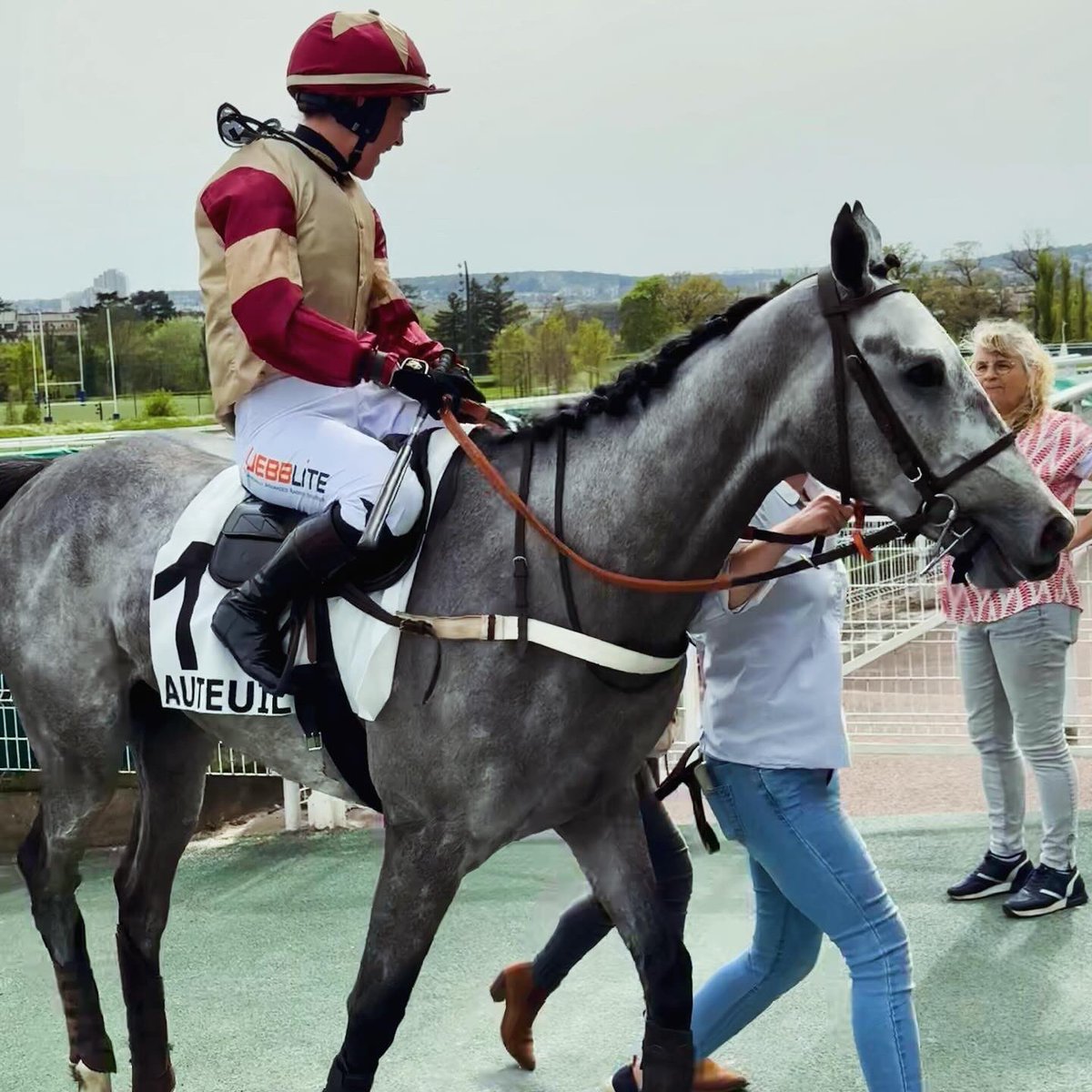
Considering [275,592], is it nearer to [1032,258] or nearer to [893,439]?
[893,439]

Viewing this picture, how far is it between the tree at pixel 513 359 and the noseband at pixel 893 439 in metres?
8.86

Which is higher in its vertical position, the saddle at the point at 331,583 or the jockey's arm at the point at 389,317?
the jockey's arm at the point at 389,317

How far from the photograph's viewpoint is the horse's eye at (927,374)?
6.51ft

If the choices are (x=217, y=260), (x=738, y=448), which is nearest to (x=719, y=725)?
(x=738, y=448)

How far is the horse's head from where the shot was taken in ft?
6.44

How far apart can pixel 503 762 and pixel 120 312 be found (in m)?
10.2

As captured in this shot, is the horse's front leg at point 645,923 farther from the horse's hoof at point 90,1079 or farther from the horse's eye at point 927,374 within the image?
the horse's hoof at point 90,1079

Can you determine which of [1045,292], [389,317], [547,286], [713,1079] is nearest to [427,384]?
[389,317]

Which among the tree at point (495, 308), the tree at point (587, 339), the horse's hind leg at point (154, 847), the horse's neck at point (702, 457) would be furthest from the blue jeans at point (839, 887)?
the tree at point (495, 308)

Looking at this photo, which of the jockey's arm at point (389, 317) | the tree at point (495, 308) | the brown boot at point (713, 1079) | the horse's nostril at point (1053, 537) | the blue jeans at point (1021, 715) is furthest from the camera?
the tree at point (495, 308)

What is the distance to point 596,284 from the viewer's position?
52.2ft

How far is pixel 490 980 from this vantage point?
3.76 meters

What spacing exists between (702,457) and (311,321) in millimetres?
657

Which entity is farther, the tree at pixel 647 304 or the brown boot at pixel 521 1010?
the tree at pixel 647 304
